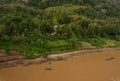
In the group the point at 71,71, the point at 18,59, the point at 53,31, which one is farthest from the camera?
the point at 53,31

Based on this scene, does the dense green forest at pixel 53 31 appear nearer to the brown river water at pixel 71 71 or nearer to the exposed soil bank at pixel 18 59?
the exposed soil bank at pixel 18 59

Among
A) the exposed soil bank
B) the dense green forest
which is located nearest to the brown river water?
the exposed soil bank

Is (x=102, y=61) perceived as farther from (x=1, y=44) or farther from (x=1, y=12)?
(x=1, y=12)

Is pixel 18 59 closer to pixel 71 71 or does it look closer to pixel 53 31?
pixel 71 71

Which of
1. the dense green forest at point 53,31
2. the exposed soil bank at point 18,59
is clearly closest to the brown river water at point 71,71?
the exposed soil bank at point 18,59

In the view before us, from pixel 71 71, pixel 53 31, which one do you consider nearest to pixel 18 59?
pixel 71 71

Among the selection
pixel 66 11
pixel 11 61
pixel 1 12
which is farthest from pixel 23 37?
pixel 66 11
